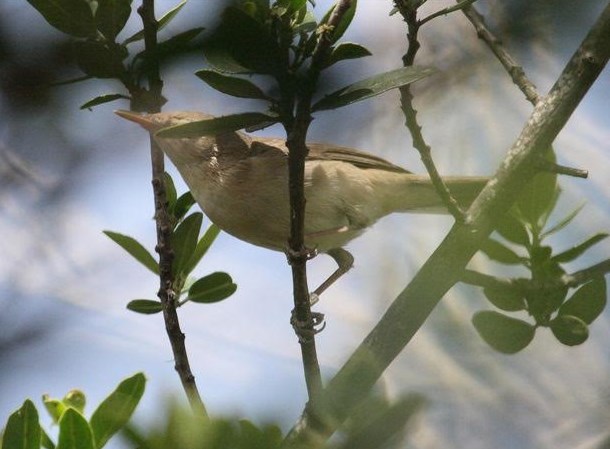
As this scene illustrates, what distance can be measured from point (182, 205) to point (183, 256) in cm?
15

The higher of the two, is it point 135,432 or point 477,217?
point 477,217

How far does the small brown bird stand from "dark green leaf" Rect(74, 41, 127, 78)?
194 centimetres

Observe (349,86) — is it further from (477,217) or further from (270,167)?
(270,167)

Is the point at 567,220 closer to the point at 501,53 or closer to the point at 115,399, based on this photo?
the point at 501,53

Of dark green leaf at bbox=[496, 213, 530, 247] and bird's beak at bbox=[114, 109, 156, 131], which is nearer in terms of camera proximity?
dark green leaf at bbox=[496, 213, 530, 247]

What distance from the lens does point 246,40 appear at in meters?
0.40

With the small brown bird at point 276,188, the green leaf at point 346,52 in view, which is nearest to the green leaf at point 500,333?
the green leaf at point 346,52

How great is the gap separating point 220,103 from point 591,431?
0.50 metres

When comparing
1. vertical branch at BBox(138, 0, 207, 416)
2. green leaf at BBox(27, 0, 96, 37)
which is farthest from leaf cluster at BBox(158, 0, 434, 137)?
vertical branch at BBox(138, 0, 207, 416)

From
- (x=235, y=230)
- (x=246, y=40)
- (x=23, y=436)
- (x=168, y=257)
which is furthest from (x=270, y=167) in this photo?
(x=246, y=40)

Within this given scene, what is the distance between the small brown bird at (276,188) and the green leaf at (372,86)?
186 centimetres

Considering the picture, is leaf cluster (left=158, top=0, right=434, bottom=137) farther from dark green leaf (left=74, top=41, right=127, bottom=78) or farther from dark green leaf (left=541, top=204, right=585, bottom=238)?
dark green leaf (left=541, top=204, right=585, bottom=238)

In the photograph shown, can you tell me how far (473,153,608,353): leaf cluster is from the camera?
1.41 feet

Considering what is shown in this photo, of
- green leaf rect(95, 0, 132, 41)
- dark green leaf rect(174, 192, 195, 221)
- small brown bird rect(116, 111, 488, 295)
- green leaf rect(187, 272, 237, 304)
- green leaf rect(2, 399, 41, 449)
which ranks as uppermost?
small brown bird rect(116, 111, 488, 295)
